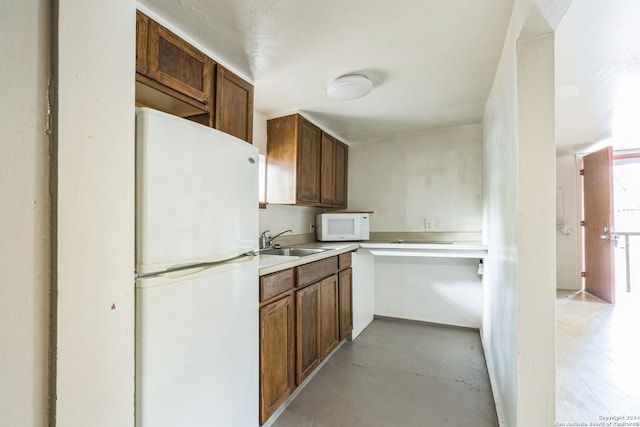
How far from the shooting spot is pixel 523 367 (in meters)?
1.12

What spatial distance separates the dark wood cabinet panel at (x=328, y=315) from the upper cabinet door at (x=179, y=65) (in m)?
1.47

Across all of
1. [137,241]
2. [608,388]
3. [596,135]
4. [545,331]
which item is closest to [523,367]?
[545,331]

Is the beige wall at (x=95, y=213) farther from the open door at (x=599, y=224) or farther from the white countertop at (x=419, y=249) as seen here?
the open door at (x=599, y=224)

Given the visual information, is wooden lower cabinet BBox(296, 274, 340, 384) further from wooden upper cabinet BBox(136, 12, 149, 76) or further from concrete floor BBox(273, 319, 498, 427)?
wooden upper cabinet BBox(136, 12, 149, 76)

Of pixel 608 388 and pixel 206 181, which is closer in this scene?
pixel 206 181

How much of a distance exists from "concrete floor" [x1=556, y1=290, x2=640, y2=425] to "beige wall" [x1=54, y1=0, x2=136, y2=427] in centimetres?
218

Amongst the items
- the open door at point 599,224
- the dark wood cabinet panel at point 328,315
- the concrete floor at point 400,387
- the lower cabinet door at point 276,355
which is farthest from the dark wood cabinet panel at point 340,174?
the open door at point 599,224

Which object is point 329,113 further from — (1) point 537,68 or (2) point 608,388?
(2) point 608,388

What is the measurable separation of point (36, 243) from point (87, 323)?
18cm

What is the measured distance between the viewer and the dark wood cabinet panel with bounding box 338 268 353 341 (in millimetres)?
2383

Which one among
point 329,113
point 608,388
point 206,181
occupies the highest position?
point 329,113

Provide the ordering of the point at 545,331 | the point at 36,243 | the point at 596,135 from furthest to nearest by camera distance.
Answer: the point at 596,135
the point at 545,331
the point at 36,243

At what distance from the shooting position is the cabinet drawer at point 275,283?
58.7 inches

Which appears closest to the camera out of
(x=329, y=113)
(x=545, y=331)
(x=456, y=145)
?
(x=545, y=331)
